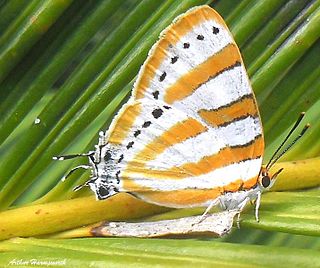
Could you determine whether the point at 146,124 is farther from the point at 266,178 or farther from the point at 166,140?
the point at 266,178

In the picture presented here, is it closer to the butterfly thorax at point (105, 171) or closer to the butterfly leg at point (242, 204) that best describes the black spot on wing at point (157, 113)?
the butterfly thorax at point (105, 171)

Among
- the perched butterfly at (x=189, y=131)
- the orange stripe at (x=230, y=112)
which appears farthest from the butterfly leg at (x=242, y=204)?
the orange stripe at (x=230, y=112)

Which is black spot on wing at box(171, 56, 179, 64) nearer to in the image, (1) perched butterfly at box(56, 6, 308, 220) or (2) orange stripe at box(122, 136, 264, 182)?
(1) perched butterfly at box(56, 6, 308, 220)

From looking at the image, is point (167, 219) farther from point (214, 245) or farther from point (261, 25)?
point (261, 25)

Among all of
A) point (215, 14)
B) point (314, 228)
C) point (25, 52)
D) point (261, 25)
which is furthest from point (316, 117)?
point (25, 52)

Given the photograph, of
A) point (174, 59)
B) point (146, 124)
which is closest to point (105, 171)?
point (146, 124)

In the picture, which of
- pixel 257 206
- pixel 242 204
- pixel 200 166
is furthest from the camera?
pixel 200 166

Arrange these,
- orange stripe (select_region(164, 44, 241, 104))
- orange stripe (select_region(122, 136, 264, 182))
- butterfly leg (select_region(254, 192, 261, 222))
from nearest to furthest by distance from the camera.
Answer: butterfly leg (select_region(254, 192, 261, 222)) < orange stripe (select_region(164, 44, 241, 104)) < orange stripe (select_region(122, 136, 264, 182))

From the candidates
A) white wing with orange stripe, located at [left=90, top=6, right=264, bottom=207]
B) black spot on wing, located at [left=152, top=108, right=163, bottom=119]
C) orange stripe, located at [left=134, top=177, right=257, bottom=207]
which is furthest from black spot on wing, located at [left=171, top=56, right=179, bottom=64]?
orange stripe, located at [left=134, top=177, right=257, bottom=207]
